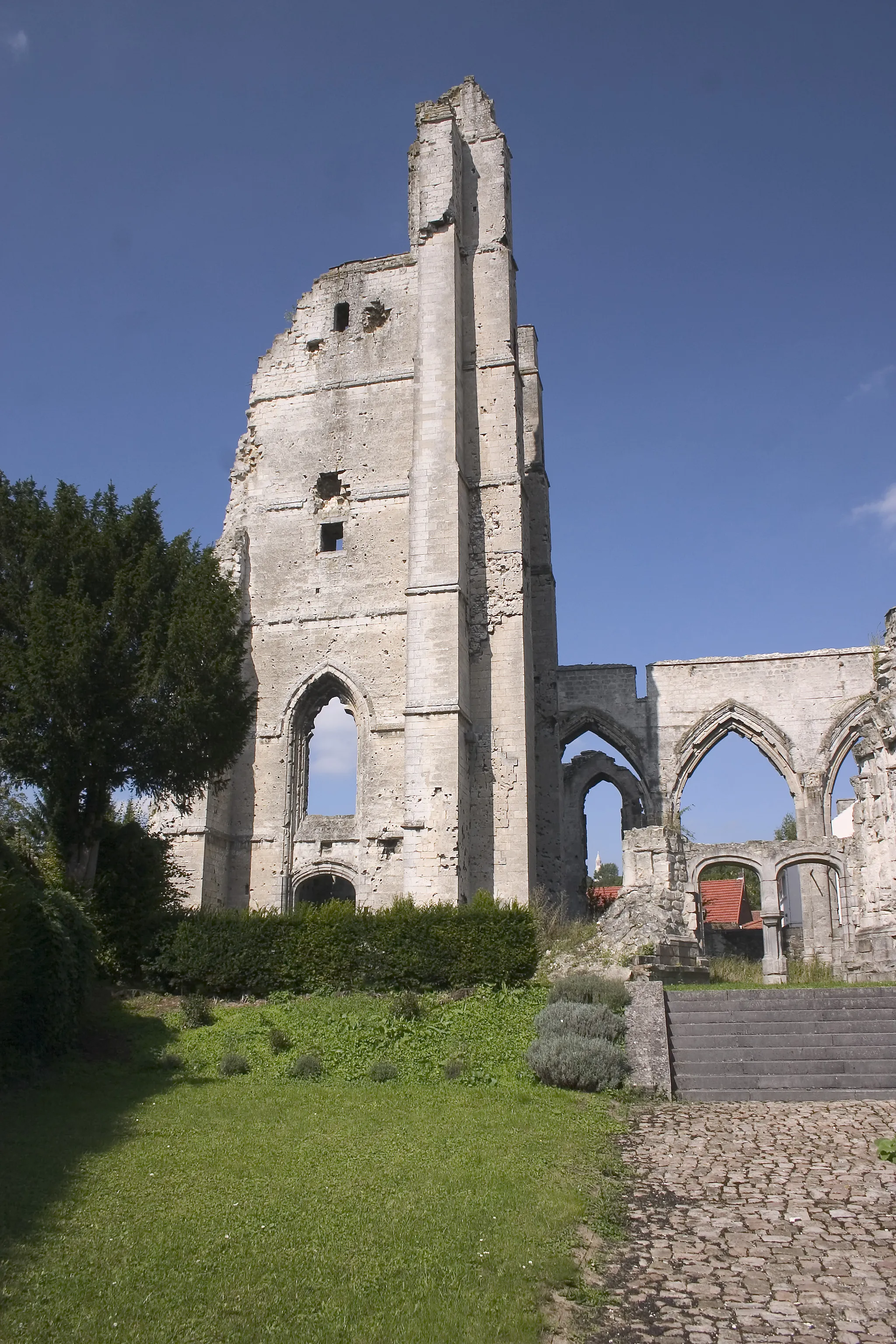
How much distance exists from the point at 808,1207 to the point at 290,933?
8405mm

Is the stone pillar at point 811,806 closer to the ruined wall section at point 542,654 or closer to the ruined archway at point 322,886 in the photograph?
the ruined wall section at point 542,654

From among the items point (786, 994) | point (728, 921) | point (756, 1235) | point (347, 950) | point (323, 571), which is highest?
point (323, 571)

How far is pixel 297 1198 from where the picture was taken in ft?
18.2

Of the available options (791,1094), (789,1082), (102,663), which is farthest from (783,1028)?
(102,663)

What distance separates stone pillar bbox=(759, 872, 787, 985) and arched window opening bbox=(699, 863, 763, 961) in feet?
0.77

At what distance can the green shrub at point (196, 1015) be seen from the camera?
11188 millimetres

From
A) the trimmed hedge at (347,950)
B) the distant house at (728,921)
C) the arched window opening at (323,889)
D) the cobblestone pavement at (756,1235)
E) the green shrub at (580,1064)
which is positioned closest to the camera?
the cobblestone pavement at (756,1235)

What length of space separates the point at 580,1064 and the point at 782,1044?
209cm

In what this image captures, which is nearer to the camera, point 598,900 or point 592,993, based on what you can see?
point 592,993

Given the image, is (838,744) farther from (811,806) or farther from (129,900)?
(129,900)

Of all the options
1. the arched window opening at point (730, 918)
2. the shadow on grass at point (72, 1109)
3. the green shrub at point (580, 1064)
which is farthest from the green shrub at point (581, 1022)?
the arched window opening at point (730, 918)

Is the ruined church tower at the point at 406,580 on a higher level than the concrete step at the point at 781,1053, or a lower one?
higher

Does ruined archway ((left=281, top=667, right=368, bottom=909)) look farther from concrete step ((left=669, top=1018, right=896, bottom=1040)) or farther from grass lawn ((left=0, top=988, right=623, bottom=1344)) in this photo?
concrete step ((left=669, top=1018, right=896, bottom=1040))

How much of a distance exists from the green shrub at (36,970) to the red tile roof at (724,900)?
22.3 meters
